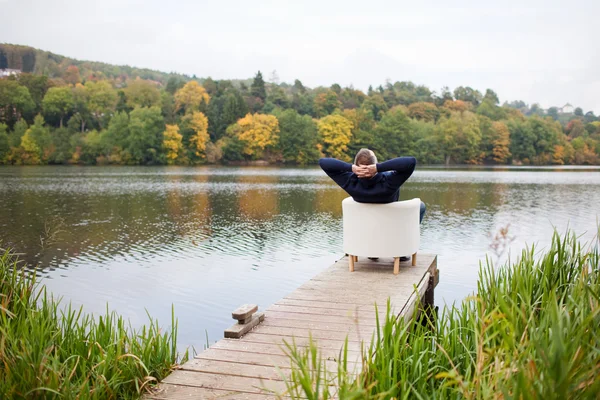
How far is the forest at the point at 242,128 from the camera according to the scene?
5559 centimetres

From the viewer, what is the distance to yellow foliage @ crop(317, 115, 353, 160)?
209 feet

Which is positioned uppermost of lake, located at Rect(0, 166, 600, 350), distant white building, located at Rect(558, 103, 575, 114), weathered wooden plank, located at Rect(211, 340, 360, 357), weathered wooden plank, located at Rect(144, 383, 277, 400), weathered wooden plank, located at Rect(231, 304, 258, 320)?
distant white building, located at Rect(558, 103, 575, 114)

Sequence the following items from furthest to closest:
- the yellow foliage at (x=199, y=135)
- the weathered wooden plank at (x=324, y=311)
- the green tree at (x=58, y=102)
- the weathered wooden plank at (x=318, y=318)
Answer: the green tree at (x=58, y=102), the yellow foliage at (x=199, y=135), the weathered wooden plank at (x=324, y=311), the weathered wooden plank at (x=318, y=318)

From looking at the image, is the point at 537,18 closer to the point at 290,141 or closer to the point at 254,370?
the point at 290,141

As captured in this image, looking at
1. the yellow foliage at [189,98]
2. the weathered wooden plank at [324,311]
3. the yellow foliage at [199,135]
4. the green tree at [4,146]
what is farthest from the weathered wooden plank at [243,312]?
the yellow foliage at [189,98]

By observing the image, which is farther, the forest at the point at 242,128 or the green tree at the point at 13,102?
the green tree at the point at 13,102

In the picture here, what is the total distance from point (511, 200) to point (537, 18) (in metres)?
53.2

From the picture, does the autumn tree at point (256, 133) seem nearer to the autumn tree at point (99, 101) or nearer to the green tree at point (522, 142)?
the autumn tree at point (99, 101)

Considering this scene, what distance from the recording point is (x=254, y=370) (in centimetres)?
310

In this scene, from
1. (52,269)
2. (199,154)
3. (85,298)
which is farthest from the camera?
(199,154)

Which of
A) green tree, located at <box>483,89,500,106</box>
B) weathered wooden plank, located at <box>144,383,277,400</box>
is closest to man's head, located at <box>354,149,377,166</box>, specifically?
weathered wooden plank, located at <box>144,383,277,400</box>

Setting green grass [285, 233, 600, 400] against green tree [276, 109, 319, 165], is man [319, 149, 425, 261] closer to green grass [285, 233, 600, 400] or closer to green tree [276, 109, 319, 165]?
green grass [285, 233, 600, 400]

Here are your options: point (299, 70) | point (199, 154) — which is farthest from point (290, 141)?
point (299, 70)

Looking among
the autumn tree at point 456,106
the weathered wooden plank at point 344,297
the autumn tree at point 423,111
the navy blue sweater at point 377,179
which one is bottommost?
the weathered wooden plank at point 344,297
